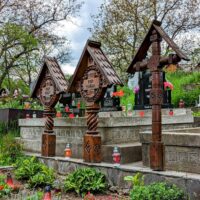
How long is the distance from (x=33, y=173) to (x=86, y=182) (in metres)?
1.68

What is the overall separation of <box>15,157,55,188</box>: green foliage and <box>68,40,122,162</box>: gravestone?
863 mm

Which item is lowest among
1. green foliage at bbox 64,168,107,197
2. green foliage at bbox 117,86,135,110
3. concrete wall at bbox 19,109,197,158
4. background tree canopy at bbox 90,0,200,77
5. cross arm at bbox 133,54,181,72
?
green foliage at bbox 64,168,107,197

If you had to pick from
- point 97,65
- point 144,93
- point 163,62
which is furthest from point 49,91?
point 144,93

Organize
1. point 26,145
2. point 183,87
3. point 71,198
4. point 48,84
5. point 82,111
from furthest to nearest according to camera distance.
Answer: point 183,87
point 82,111
point 26,145
point 48,84
point 71,198

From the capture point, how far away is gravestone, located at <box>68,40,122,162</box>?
279 inches

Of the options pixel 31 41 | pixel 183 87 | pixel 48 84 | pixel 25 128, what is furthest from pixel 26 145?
pixel 183 87

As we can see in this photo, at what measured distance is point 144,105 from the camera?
12922 mm

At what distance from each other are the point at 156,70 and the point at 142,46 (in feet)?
2.25

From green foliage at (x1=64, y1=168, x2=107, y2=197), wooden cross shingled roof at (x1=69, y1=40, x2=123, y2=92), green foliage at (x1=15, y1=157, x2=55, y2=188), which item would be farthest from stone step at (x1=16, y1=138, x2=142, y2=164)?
wooden cross shingled roof at (x1=69, y1=40, x2=123, y2=92)

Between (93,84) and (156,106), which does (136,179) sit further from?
(93,84)

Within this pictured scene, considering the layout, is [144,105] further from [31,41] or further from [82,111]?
[31,41]

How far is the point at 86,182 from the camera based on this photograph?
20.8 ft

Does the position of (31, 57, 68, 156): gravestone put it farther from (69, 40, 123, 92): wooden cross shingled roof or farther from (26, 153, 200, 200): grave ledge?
(69, 40, 123, 92): wooden cross shingled roof

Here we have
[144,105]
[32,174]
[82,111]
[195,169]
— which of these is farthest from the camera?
[82,111]
